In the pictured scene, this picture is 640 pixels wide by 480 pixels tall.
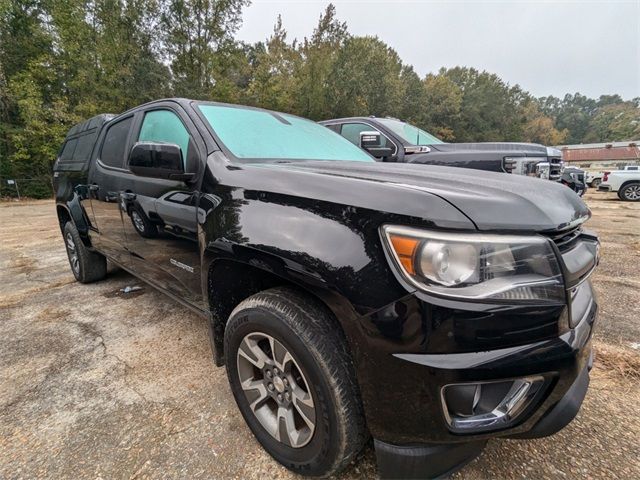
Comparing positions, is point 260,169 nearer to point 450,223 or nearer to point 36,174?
point 450,223

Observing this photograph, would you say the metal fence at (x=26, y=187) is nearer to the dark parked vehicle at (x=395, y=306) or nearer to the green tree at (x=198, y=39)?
the green tree at (x=198, y=39)

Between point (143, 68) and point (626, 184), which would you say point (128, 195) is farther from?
point (143, 68)

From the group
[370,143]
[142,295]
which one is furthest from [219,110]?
[142,295]

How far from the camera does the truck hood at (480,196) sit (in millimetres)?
1092

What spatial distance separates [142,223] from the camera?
7.73 ft

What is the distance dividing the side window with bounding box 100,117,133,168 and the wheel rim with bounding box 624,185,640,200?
56.5 ft

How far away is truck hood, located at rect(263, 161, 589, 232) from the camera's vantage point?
3.58 feet

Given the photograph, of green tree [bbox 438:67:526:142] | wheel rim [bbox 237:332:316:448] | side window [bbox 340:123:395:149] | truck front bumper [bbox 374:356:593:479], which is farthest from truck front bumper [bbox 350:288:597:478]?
green tree [bbox 438:67:526:142]

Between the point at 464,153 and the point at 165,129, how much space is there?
148 inches

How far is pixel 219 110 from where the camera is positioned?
2.27m

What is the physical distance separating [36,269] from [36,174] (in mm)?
17499

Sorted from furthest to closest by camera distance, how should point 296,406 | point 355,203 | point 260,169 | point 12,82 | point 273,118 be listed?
point 12,82, point 273,118, point 260,169, point 296,406, point 355,203

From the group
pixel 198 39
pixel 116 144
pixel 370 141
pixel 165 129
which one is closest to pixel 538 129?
pixel 198 39

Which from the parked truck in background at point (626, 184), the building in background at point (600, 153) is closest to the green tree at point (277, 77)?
the parked truck in background at point (626, 184)
